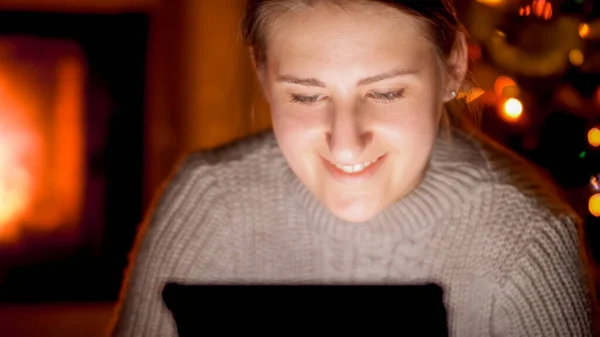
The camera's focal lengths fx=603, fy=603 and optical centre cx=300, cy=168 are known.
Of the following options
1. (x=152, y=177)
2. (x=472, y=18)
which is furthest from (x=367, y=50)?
(x=152, y=177)

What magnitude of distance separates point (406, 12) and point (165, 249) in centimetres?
46

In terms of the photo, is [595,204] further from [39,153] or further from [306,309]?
[39,153]

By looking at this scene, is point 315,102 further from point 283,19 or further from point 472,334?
point 472,334

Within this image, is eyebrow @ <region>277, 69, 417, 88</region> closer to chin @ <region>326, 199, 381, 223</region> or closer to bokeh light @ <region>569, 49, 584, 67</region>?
chin @ <region>326, 199, 381, 223</region>

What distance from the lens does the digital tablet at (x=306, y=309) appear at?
0.68 metres

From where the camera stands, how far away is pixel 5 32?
1.45m

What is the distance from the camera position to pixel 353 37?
65cm

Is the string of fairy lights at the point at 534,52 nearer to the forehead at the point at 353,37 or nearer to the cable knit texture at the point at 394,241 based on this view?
the cable knit texture at the point at 394,241

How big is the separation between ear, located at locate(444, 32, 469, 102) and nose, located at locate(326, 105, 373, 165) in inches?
6.1

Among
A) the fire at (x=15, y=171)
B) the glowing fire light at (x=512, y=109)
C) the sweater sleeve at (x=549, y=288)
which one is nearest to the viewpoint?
the sweater sleeve at (x=549, y=288)

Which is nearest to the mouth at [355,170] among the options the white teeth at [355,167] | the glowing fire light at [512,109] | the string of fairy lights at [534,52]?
the white teeth at [355,167]

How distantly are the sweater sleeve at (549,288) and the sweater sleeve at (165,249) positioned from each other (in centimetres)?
43

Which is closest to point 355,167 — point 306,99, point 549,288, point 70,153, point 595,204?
point 306,99

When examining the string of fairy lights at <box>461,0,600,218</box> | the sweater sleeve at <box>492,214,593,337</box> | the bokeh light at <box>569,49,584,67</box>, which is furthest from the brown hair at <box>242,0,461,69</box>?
the bokeh light at <box>569,49,584,67</box>
